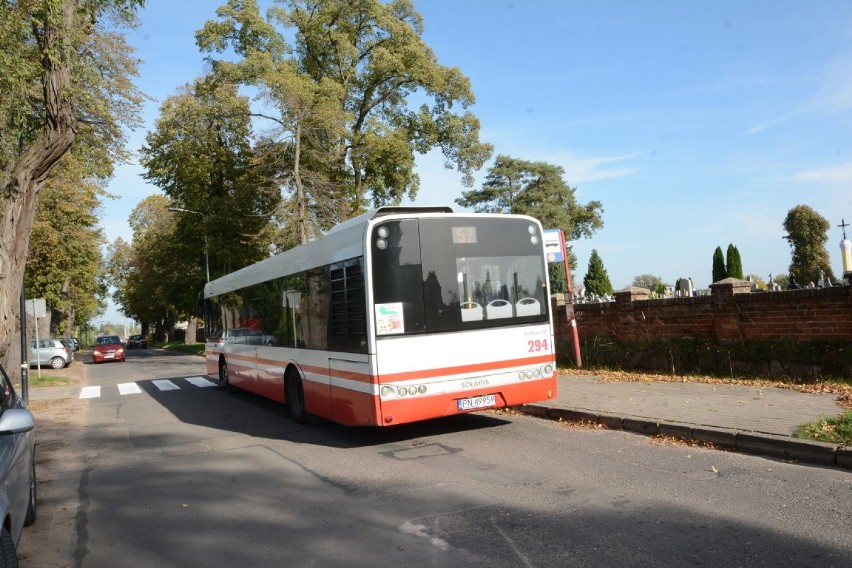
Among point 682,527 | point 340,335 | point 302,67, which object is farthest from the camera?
point 302,67

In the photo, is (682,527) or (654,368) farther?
(654,368)

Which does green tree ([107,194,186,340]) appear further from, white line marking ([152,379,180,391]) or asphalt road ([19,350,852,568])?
asphalt road ([19,350,852,568])

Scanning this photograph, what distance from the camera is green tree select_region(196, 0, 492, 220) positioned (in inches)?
1019

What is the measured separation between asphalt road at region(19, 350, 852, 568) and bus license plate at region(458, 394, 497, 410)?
0.46 meters

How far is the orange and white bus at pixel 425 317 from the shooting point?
25.7ft

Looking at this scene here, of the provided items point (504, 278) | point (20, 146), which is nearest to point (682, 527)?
point (504, 278)

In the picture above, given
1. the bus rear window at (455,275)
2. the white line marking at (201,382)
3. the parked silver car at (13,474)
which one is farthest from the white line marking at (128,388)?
the parked silver car at (13,474)

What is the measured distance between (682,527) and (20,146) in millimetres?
15786

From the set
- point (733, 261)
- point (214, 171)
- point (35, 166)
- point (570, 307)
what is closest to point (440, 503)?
point (570, 307)

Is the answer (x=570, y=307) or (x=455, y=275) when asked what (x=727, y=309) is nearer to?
(x=570, y=307)

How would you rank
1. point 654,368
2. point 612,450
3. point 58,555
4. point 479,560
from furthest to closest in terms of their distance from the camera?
1. point 654,368
2. point 612,450
3. point 58,555
4. point 479,560

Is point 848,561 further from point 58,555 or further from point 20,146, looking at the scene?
point 20,146

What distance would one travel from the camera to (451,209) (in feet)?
28.5

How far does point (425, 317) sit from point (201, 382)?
14.1 m
